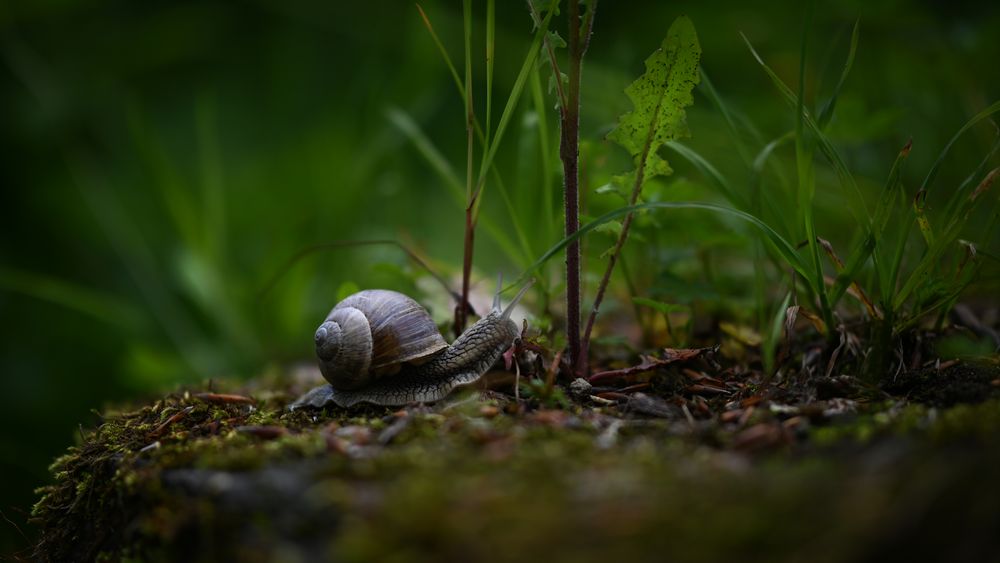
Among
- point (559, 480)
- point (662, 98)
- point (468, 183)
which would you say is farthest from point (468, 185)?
point (559, 480)

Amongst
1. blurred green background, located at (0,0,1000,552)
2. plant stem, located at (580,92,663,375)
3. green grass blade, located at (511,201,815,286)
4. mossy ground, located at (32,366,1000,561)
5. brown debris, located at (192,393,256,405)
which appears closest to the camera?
mossy ground, located at (32,366,1000,561)

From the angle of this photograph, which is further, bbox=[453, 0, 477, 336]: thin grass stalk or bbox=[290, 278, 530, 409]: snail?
bbox=[290, 278, 530, 409]: snail

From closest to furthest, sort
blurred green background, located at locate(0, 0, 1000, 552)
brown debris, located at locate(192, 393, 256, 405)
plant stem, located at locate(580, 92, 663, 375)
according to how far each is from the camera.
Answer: plant stem, located at locate(580, 92, 663, 375) < brown debris, located at locate(192, 393, 256, 405) < blurred green background, located at locate(0, 0, 1000, 552)

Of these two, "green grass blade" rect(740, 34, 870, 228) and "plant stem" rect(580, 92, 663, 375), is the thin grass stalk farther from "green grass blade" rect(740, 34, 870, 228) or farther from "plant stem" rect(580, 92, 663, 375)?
"green grass blade" rect(740, 34, 870, 228)

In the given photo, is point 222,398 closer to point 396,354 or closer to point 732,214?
point 396,354

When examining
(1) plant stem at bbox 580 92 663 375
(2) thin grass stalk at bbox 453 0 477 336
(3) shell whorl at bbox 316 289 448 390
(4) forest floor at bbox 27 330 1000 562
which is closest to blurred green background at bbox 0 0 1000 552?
(2) thin grass stalk at bbox 453 0 477 336

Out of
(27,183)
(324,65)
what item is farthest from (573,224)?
(27,183)
